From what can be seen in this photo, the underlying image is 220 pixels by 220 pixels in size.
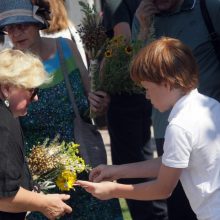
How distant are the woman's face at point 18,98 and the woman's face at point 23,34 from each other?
0.75 meters

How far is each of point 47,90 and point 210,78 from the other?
35.7 inches

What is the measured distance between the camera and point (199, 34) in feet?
13.0

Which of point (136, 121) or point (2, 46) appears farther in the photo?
point (136, 121)

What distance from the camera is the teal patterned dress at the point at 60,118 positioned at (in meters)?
3.97

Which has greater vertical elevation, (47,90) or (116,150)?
(47,90)

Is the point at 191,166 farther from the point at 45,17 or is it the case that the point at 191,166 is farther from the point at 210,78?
the point at 45,17

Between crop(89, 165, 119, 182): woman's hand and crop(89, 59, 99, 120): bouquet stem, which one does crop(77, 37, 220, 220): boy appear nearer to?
crop(89, 165, 119, 182): woman's hand

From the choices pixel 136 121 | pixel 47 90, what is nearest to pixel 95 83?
pixel 47 90

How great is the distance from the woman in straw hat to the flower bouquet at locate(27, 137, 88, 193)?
0.39m

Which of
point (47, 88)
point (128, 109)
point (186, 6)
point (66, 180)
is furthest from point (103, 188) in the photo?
point (128, 109)

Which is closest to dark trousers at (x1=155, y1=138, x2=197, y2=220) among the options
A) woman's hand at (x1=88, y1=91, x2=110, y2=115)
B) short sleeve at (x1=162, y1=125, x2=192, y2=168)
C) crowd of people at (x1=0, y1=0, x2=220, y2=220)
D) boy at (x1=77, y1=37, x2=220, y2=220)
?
crowd of people at (x1=0, y1=0, x2=220, y2=220)

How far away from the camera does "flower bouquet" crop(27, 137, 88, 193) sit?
351 cm

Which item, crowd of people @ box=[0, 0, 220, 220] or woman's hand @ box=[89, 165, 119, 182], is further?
woman's hand @ box=[89, 165, 119, 182]

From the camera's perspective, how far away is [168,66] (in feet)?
9.82
